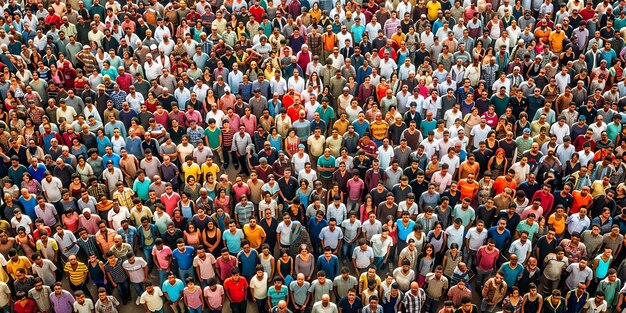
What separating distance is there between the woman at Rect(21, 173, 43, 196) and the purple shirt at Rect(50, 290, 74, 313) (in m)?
3.05

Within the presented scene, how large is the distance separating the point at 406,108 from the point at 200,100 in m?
5.05

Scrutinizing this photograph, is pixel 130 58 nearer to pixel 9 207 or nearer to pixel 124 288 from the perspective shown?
pixel 9 207

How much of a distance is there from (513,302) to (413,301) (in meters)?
1.81

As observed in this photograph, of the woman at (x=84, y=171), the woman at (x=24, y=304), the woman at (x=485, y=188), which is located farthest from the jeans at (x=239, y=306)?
the woman at (x=485, y=188)

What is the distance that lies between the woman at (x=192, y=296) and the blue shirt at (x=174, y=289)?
12 centimetres

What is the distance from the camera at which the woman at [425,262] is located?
586 inches

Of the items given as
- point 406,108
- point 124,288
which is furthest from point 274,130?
point 124,288

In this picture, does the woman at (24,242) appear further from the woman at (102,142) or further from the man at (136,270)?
the woman at (102,142)

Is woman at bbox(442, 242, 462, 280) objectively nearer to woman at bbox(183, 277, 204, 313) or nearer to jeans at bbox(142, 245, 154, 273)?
woman at bbox(183, 277, 204, 313)

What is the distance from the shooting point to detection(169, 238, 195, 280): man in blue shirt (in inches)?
579

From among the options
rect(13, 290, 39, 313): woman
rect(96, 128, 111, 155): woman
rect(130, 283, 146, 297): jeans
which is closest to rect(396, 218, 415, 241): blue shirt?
rect(130, 283, 146, 297): jeans

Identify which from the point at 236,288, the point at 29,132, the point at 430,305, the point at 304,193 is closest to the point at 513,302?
the point at 430,305

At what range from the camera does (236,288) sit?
1455 cm

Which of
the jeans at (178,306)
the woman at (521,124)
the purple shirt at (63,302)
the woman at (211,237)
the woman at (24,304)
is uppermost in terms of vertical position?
the woman at (521,124)
